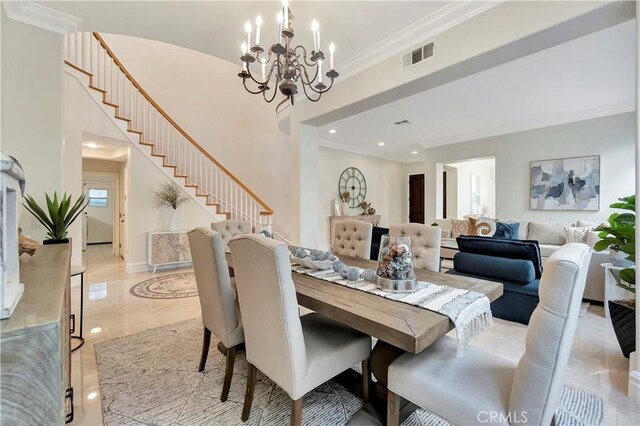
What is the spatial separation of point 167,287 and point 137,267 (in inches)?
50.1

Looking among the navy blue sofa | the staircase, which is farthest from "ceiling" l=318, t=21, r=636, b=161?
the staircase

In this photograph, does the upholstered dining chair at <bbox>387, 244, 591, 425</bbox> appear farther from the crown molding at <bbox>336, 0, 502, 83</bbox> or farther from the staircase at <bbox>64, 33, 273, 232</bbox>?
the staircase at <bbox>64, 33, 273, 232</bbox>

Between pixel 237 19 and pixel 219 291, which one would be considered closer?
pixel 219 291

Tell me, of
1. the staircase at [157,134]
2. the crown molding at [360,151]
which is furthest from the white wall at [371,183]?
the staircase at [157,134]

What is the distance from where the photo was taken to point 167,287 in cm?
405

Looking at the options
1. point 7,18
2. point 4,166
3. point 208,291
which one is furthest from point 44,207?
point 4,166

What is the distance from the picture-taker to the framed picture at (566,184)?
15.7 feet

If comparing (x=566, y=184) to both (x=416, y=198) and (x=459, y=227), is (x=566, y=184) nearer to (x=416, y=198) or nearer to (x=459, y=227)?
(x=459, y=227)

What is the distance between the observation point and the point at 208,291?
1795 millimetres

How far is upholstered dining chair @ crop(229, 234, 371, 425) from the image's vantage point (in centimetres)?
122

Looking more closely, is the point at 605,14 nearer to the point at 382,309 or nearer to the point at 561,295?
the point at 561,295

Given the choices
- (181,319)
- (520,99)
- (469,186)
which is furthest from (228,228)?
(469,186)

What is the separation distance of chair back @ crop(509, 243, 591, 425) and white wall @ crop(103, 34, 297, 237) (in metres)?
6.38

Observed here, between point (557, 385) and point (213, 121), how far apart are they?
7.35m
